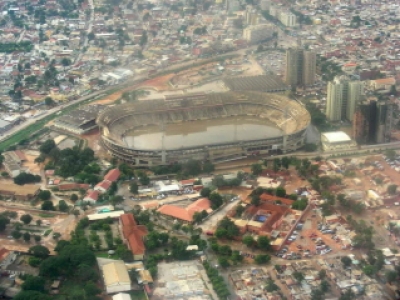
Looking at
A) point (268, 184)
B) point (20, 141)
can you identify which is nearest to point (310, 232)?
point (268, 184)

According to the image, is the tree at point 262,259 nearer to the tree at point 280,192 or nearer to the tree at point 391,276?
the tree at point 391,276

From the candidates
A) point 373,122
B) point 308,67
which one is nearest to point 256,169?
point 373,122

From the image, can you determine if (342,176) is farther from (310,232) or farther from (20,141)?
(20,141)

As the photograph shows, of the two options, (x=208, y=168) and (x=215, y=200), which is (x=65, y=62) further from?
(x=215, y=200)

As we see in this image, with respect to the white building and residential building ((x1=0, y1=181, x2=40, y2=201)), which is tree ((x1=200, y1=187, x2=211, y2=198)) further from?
the white building

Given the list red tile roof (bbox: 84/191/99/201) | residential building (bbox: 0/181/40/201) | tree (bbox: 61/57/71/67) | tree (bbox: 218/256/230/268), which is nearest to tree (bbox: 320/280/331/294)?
tree (bbox: 218/256/230/268)

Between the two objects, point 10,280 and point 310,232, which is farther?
point 310,232

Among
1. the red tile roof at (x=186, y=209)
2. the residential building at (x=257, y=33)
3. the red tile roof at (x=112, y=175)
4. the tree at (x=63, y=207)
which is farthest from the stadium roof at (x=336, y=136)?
the residential building at (x=257, y=33)
